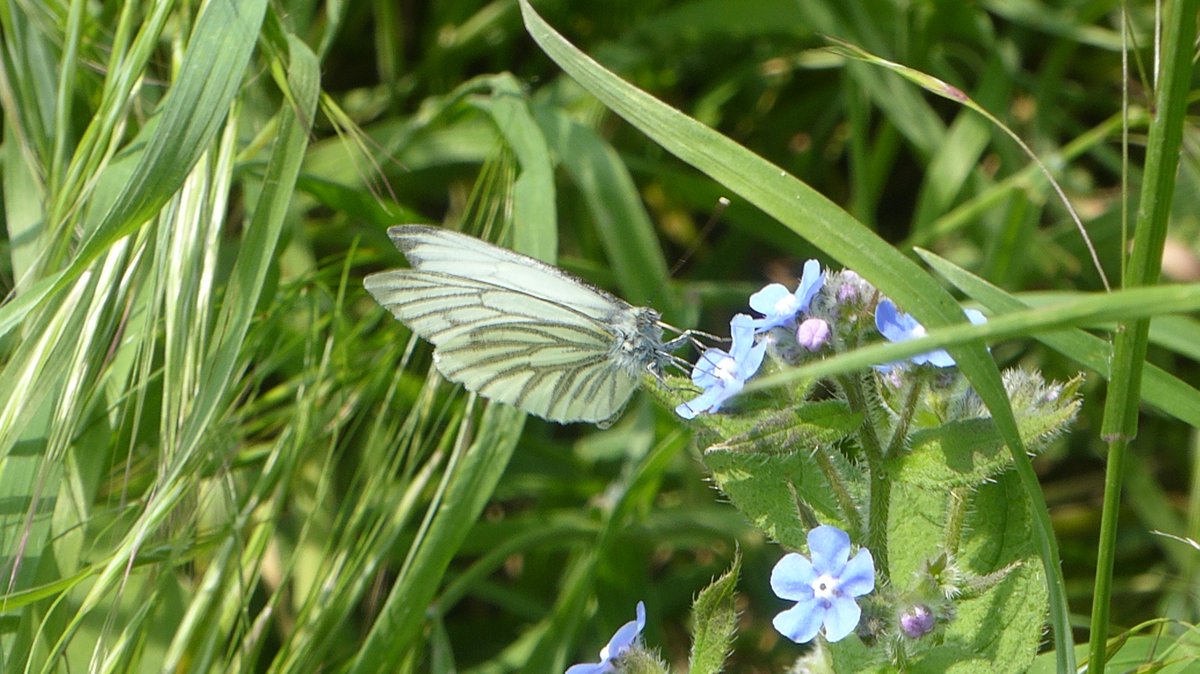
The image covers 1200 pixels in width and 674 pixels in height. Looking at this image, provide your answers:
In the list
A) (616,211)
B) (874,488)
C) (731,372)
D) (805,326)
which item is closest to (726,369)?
(731,372)

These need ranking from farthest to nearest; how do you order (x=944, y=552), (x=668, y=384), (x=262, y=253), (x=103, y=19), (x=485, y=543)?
(x=485, y=543)
(x=103, y=19)
(x=262, y=253)
(x=668, y=384)
(x=944, y=552)

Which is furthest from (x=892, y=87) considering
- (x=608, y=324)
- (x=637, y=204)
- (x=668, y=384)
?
(x=668, y=384)

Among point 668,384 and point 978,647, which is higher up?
point 668,384

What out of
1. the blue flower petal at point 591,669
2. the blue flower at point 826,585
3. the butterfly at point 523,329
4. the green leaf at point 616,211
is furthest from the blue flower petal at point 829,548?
the green leaf at point 616,211

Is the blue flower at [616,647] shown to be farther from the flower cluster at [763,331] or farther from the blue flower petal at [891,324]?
the blue flower petal at [891,324]

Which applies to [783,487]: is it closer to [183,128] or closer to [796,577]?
[796,577]

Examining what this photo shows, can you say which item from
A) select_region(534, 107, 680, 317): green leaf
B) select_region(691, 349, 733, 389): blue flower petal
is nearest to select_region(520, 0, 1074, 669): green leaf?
select_region(691, 349, 733, 389): blue flower petal

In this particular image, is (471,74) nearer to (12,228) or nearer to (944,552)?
(12,228)
